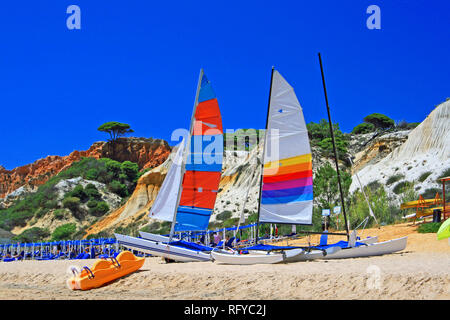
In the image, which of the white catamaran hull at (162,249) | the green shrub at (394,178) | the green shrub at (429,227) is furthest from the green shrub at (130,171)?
the white catamaran hull at (162,249)

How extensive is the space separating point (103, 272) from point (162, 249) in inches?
129

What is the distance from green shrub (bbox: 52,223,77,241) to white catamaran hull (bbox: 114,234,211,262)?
1361 inches

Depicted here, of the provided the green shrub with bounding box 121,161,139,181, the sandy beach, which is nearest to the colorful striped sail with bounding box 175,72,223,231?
the sandy beach

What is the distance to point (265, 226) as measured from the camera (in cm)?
2789

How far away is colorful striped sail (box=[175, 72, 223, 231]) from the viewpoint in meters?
17.1

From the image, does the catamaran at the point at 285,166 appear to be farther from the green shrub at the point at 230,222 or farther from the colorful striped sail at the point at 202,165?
the green shrub at the point at 230,222

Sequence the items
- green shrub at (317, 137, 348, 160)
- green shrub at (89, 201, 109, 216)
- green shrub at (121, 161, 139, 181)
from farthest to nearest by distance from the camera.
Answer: green shrub at (121, 161, 139, 181)
green shrub at (89, 201, 109, 216)
green shrub at (317, 137, 348, 160)

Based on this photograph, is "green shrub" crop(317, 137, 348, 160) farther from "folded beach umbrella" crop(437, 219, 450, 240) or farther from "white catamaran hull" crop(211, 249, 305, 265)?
"folded beach umbrella" crop(437, 219, 450, 240)

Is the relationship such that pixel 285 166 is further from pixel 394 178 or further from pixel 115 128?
pixel 115 128

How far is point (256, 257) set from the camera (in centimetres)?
1425
